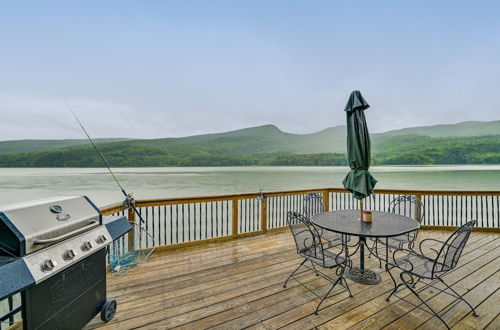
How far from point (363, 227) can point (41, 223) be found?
3.02 m

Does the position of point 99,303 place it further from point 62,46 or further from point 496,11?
point 496,11

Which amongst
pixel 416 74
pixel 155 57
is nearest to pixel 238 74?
pixel 155 57

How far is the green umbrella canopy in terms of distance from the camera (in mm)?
2578

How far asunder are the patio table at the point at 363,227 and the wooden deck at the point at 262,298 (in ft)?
0.65

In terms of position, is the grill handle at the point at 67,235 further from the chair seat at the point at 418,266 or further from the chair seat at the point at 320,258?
the chair seat at the point at 418,266

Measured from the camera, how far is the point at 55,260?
1.27 m

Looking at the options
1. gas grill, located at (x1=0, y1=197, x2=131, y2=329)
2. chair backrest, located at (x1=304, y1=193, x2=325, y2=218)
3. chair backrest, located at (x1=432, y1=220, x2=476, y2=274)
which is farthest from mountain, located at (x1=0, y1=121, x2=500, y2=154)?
chair backrest, located at (x1=432, y1=220, x2=476, y2=274)

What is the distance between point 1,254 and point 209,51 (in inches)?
723

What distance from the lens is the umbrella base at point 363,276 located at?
8.57 feet

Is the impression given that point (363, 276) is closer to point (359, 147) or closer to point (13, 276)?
point (359, 147)

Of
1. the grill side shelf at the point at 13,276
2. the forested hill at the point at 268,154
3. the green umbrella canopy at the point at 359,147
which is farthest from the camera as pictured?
the forested hill at the point at 268,154

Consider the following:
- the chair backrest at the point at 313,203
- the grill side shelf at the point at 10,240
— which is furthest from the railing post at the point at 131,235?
the chair backrest at the point at 313,203

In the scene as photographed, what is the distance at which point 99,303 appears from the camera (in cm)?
186

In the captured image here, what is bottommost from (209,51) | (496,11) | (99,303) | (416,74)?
(99,303)
